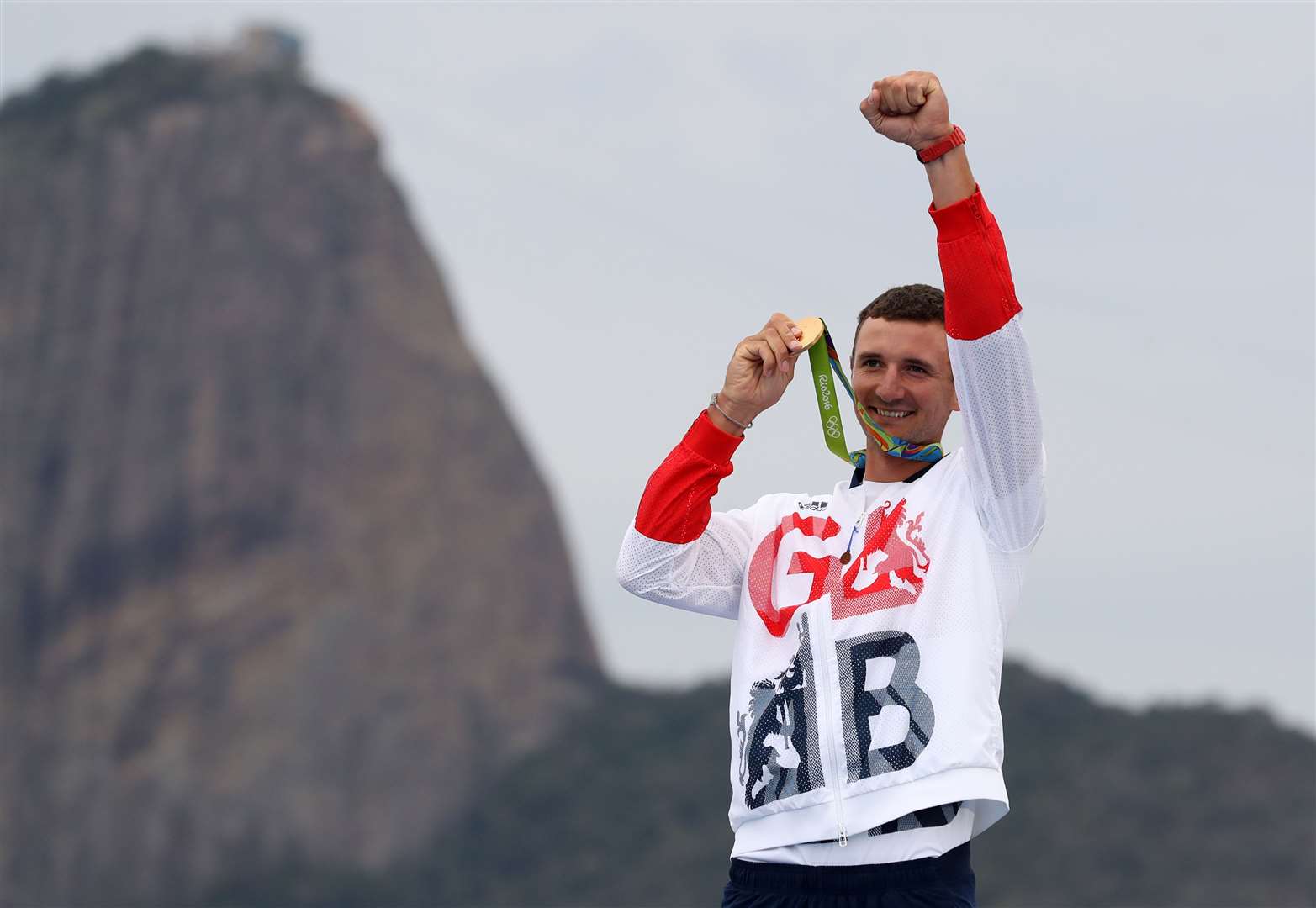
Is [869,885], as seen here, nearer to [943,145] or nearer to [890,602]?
[890,602]

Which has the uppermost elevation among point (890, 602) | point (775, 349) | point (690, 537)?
point (775, 349)

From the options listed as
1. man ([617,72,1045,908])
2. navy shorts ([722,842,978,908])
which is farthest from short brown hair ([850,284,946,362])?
navy shorts ([722,842,978,908])

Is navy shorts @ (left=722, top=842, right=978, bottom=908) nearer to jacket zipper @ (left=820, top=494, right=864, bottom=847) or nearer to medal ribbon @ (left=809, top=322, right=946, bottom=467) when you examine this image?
jacket zipper @ (left=820, top=494, right=864, bottom=847)

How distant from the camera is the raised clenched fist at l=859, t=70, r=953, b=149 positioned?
349 cm

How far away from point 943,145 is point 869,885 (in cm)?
145

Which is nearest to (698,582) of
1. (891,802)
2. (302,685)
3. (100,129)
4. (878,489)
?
(878,489)

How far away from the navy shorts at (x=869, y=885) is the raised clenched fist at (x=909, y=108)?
4.61 feet

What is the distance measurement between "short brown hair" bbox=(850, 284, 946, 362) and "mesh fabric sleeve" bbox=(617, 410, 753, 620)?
0.43 metres

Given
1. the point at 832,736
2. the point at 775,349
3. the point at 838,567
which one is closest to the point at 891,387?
the point at 775,349

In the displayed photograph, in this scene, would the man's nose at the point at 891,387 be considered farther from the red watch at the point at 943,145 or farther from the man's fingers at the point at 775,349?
the red watch at the point at 943,145

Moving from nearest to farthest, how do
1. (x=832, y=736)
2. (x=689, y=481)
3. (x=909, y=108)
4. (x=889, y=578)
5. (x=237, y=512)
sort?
(x=909, y=108)
(x=832, y=736)
(x=889, y=578)
(x=689, y=481)
(x=237, y=512)

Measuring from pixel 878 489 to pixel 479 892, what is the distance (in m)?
36.5

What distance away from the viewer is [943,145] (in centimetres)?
354

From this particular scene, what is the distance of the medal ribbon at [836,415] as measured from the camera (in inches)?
155
